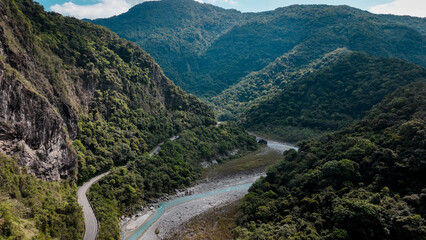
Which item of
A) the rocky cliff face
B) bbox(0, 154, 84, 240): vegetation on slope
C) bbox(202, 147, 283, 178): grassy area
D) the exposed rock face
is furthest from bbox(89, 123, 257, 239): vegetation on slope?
the exposed rock face

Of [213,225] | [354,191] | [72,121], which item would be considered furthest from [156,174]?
[354,191]

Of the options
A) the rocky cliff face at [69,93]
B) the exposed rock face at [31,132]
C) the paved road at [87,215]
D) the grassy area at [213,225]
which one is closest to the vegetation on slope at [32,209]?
the paved road at [87,215]

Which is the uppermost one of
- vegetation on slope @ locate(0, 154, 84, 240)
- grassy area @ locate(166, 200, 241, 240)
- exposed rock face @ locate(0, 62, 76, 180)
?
exposed rock face @ locate(0, 62, 76, 180)

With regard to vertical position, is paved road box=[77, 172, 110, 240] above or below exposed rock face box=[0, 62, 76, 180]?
below

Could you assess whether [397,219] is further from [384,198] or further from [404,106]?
[404,106]

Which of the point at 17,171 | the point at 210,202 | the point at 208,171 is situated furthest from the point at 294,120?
the point at 17,171

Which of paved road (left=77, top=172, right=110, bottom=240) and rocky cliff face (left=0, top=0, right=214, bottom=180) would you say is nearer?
paved road (left=77, top=172, right=110, bottom=240)

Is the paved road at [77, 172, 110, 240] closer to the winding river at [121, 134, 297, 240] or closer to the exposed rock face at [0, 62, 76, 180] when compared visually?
the exposed rock face at [0, 62, 76, 180]
